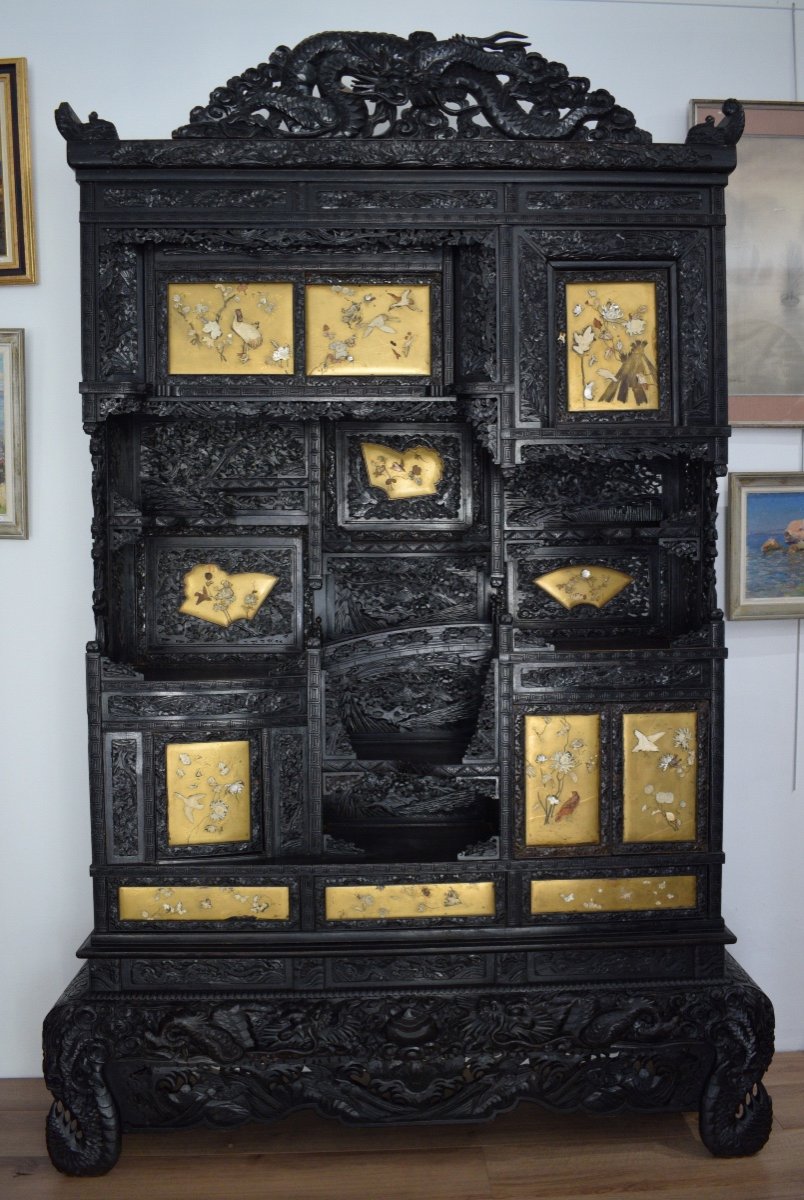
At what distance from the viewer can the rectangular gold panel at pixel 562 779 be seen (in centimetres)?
246

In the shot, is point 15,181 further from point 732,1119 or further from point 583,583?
point 732,1119

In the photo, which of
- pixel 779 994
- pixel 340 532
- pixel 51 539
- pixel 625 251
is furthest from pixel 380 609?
Result: pixel 779 994

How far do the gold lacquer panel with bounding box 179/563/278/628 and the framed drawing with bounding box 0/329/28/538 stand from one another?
0.54 m

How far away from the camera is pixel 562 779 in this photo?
97.0 inches

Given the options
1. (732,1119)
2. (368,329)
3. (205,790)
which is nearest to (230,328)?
(368,329)

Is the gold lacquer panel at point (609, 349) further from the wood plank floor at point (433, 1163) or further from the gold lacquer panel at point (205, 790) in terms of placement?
the wood plank floor at point (433, 1163)

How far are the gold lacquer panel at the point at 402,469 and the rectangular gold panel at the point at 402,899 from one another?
1103 mm

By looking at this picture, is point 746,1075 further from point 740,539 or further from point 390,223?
point 390,223

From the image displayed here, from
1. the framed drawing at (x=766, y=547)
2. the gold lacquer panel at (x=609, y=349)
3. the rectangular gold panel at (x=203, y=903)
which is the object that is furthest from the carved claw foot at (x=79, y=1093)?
the framed drawing at (x=766, y=547)

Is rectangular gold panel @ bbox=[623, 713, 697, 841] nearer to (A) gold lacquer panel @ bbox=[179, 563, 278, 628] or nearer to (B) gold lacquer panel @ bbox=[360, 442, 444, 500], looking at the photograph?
(B) gold lacquer panel @ bbox=[360, 442, 444, 500]

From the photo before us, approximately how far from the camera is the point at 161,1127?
7.86ft

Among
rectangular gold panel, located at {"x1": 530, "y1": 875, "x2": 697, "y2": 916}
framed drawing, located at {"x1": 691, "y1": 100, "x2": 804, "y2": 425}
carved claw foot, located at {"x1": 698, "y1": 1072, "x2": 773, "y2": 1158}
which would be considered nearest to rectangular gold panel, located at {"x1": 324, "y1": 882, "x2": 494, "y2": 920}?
rectangular gold panel, located at {"x1": 530, "y1": 875, "x2": 697, "y2": 916}

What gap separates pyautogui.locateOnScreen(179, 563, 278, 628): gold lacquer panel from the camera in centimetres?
279

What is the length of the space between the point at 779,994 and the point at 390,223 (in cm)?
256
